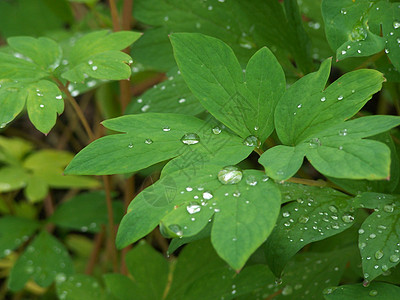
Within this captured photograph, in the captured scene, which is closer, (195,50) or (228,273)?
(195,50)

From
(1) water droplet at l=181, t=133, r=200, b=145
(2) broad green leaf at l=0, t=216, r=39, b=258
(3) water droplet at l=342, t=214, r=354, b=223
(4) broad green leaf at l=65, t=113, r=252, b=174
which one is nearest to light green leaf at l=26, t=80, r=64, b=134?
(4) broad green leaf at l=65, t=113, r=252, b=174

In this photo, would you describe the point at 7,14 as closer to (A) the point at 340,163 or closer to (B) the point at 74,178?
(B) the point at 74,178

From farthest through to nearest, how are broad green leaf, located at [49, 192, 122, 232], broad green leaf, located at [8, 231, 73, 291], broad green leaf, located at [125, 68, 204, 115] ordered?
broad green leaf, located at [49, 192, 122, 232] < broad green leaf, located at [8, 231, 73, 291] < broad green leaf, located at [125, 68, 204, 115]

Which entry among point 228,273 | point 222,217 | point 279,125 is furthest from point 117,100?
point 222,217

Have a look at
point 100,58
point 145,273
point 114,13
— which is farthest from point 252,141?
point 114,13

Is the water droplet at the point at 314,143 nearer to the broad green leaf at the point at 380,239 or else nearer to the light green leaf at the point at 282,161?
the light green leaf at the point at 282,161

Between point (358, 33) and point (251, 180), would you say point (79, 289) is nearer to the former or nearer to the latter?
point (251, 180)

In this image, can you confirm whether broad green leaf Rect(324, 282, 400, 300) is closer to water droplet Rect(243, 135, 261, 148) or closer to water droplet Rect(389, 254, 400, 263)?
water droplet Rect(389, 254, 400, 263)
